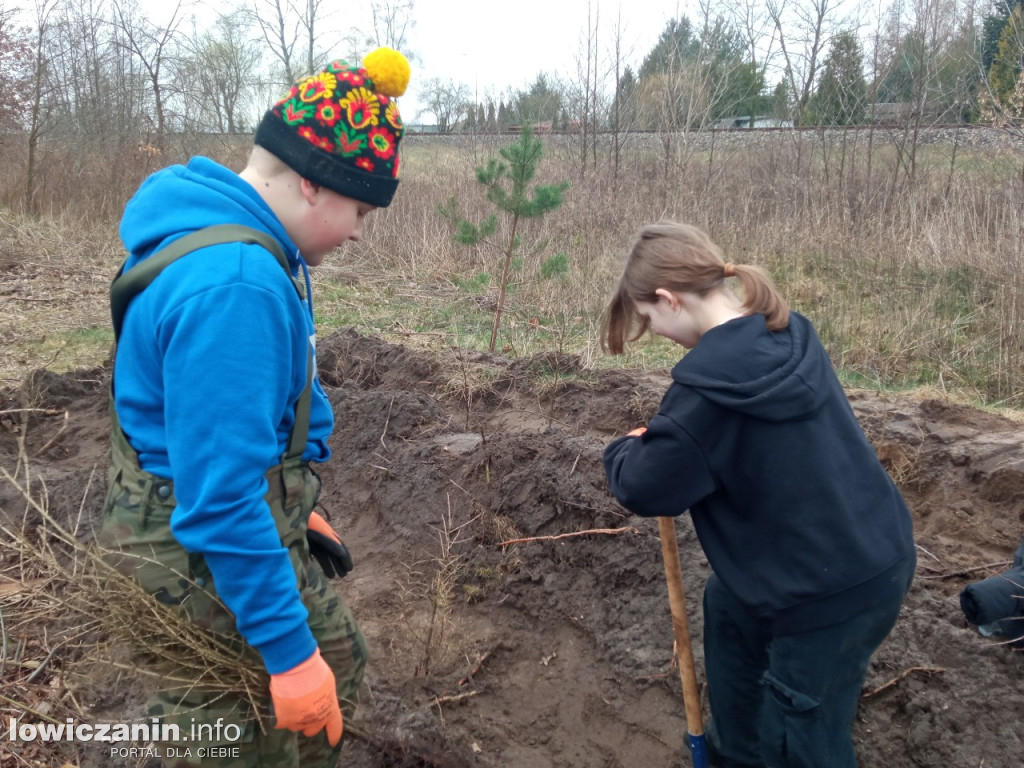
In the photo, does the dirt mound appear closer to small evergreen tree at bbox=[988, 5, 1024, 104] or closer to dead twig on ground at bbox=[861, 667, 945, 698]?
dead twig on ground at bbox=[861, 667, 945, 698]

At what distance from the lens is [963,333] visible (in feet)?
23.3

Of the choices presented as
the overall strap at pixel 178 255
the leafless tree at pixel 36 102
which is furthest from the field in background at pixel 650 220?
the overall strap at pixel 178 255

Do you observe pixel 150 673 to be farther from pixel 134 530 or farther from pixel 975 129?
pixel 975 129

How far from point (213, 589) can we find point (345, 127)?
994 mm

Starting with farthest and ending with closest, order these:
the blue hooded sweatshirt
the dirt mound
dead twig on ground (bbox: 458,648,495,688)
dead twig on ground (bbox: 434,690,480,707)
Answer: dead twig on ground (bbox: 458,648,495,688) < dead twig on ground (bbox: 434,690,480,707) < the dirt mound < the blue hooded sweatshirt

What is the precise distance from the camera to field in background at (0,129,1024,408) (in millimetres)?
6867

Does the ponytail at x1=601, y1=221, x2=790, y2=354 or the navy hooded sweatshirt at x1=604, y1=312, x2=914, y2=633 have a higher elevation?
the ponytail at x1=601, y1=221, x2=790, y2=354

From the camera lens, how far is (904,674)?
9.17 feet

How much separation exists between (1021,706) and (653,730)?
124cm

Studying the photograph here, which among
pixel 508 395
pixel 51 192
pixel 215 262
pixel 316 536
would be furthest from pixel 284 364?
pixel 51 192

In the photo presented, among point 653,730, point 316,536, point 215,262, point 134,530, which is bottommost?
point 653,730

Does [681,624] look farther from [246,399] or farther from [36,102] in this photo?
[36,102]

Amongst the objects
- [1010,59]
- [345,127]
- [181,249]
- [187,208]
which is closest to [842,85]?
[1010,59]

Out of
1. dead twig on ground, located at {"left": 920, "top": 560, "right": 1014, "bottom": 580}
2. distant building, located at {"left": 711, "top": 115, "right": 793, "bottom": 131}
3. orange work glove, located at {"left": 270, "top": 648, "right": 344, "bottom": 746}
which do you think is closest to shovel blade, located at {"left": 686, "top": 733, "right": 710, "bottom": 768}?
orange work glove, located at {"left": 270, "top": 648, "right": 344, "bottom": 746}
